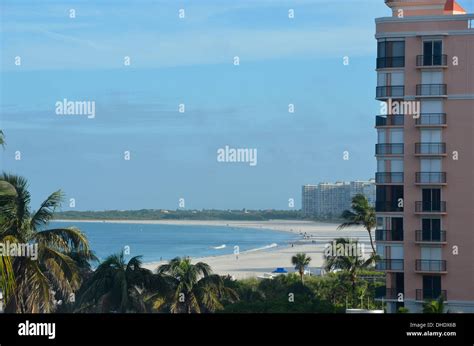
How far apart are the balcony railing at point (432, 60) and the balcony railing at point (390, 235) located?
546 centimetres

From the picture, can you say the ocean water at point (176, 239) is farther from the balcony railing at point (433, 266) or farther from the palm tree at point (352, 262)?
the balcony railing at point (433, 266)

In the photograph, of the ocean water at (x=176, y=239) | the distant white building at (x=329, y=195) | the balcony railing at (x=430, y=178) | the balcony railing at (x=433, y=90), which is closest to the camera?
the balcony railing at (x=430, y=178)

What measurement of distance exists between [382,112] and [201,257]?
4465cm

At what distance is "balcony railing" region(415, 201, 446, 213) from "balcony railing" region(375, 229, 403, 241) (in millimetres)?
910

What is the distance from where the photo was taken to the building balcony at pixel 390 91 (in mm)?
31266

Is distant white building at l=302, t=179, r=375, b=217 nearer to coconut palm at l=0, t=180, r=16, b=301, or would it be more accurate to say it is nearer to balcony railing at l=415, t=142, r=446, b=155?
balcony railing at l=415, t=142, r=446, b=155

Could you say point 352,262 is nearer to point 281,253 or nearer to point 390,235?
point 390,235

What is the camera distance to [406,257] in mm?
30250

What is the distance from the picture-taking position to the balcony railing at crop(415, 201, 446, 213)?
30.4 m

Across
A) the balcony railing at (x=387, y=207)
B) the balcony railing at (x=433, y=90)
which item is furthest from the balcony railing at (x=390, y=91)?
the balcony railing at (x=387, y=207)

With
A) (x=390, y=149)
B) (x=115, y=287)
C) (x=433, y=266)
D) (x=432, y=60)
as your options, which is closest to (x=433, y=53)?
(x=432, y=60)

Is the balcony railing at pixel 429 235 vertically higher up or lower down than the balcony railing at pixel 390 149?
lower down

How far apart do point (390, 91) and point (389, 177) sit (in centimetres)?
280
